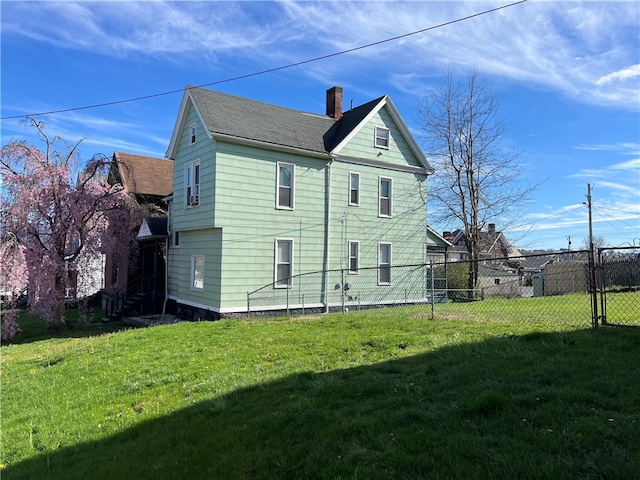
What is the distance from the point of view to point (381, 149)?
18703mm

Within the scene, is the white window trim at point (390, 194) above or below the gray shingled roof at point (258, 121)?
below

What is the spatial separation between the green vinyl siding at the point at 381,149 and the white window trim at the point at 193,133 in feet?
18.4

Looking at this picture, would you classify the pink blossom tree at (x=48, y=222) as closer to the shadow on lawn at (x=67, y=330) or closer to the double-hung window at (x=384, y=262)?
the shadow on lawn at (x=67, y=330)

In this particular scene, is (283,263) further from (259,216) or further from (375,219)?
(375,219)

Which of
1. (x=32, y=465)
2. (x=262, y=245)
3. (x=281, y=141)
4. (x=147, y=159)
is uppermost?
(x=147, y=159)

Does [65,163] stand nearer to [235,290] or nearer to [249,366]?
[235,290]

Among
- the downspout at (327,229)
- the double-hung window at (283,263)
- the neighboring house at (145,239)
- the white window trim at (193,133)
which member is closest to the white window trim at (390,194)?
the downspout at (327,229)

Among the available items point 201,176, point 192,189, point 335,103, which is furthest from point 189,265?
point 335,103

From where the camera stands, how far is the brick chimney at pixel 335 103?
20.3m

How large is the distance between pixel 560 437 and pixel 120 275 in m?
22.9

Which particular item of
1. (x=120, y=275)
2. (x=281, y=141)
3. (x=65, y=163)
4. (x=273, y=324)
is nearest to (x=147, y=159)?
(x=120, y=275)

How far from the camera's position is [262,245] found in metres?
15.6

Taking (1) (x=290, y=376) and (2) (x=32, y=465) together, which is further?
(1) (x=290, y=376)

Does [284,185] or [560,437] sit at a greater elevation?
[284,185]
